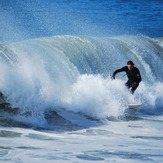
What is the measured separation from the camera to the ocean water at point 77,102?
919cm

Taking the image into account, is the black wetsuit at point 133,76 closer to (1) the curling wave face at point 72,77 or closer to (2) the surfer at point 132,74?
(2) the surfer at point 132,74

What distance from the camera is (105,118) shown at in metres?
13.2

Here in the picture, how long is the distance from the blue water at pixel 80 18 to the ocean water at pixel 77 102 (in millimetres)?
13076

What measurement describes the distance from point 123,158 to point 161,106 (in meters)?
7.85

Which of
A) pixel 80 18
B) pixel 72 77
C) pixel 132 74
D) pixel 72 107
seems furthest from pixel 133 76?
pixel 80 18

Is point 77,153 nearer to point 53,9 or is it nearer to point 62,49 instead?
point 62,49

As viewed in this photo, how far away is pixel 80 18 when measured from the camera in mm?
57688

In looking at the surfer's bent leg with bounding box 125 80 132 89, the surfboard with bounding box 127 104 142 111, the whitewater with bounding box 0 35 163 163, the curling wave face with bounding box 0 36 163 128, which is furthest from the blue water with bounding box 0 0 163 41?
the surfboard with bounding box 127 104 142 111

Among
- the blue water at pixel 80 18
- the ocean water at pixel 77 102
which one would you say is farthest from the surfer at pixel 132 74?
the blue water at pixel 80 18

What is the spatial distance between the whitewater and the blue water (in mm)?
14183

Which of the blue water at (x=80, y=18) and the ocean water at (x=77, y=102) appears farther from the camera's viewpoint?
the blue water at (x=80, y=18)

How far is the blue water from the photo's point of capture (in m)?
41.2

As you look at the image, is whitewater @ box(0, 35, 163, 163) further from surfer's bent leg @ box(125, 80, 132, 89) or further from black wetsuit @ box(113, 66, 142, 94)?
black wetsuit @ box(113, 66, 142, 94)

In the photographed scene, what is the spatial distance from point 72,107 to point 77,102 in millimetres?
219
